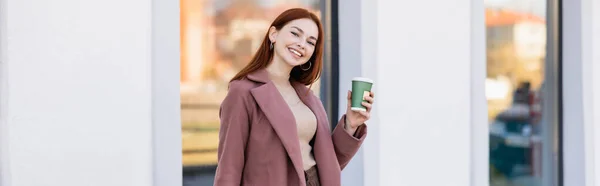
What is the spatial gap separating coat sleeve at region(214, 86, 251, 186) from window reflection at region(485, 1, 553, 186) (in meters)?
3.23

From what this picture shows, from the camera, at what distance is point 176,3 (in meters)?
3.69

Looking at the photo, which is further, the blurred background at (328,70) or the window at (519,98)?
the window at (519,98)

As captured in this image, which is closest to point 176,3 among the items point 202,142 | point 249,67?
point 202,142

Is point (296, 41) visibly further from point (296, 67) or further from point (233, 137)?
point (233, 137)

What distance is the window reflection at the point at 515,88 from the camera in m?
5.53

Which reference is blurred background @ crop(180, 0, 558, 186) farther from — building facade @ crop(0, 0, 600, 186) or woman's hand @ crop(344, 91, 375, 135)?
woman's hand @ crop(344, 91, 375, 135)

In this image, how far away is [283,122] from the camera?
2.61 m

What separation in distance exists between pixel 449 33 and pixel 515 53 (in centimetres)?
130

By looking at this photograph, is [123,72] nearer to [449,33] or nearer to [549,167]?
[449,33]

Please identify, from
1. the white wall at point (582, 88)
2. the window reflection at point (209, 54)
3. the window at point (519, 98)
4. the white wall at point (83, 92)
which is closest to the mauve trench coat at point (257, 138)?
the white wall at point (83, 92)

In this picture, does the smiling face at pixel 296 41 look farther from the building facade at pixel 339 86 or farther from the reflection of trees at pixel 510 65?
the reflection of trees at pixel 510 65

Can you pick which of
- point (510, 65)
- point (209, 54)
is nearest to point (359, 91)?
point (209, 54)

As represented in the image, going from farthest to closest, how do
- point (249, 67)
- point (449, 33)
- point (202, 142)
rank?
point (449, 33) → point (202, 142) → point (249, 67)

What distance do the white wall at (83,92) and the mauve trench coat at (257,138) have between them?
3.18 ft
